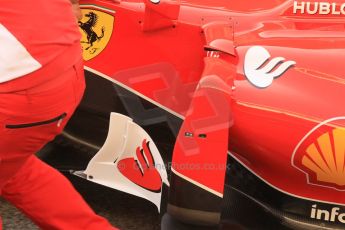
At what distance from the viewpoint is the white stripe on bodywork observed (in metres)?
1.65

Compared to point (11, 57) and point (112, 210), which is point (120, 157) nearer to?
point (112, 210)

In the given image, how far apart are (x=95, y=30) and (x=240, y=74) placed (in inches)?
26.6

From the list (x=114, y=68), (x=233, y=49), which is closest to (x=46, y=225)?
(x=114, y=68)

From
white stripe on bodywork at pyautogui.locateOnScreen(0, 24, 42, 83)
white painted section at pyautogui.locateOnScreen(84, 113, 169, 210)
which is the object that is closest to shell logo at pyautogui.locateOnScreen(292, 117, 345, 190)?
white painted section at pyautogui.locateOnScreen(84, 113, 169, 210)

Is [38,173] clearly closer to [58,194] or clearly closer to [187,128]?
[58,194]

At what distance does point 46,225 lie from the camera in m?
2.11

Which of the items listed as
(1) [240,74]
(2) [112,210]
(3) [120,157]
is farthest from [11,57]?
(2) [112,210]

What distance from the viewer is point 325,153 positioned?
190 centimetres

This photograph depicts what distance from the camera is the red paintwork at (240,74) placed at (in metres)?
1.95

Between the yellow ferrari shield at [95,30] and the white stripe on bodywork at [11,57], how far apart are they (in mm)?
802

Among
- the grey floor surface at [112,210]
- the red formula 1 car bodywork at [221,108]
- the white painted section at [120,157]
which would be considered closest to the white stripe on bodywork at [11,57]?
the red formula 1 car bodywork at [221,108]

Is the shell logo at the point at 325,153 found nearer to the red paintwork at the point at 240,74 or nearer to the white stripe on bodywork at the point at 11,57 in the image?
the red paintwork at the point at 240,74

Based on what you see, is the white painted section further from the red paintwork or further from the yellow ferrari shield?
the yellow ferrari shield

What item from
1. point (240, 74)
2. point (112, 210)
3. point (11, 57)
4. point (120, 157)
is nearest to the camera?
point (11, 57)
